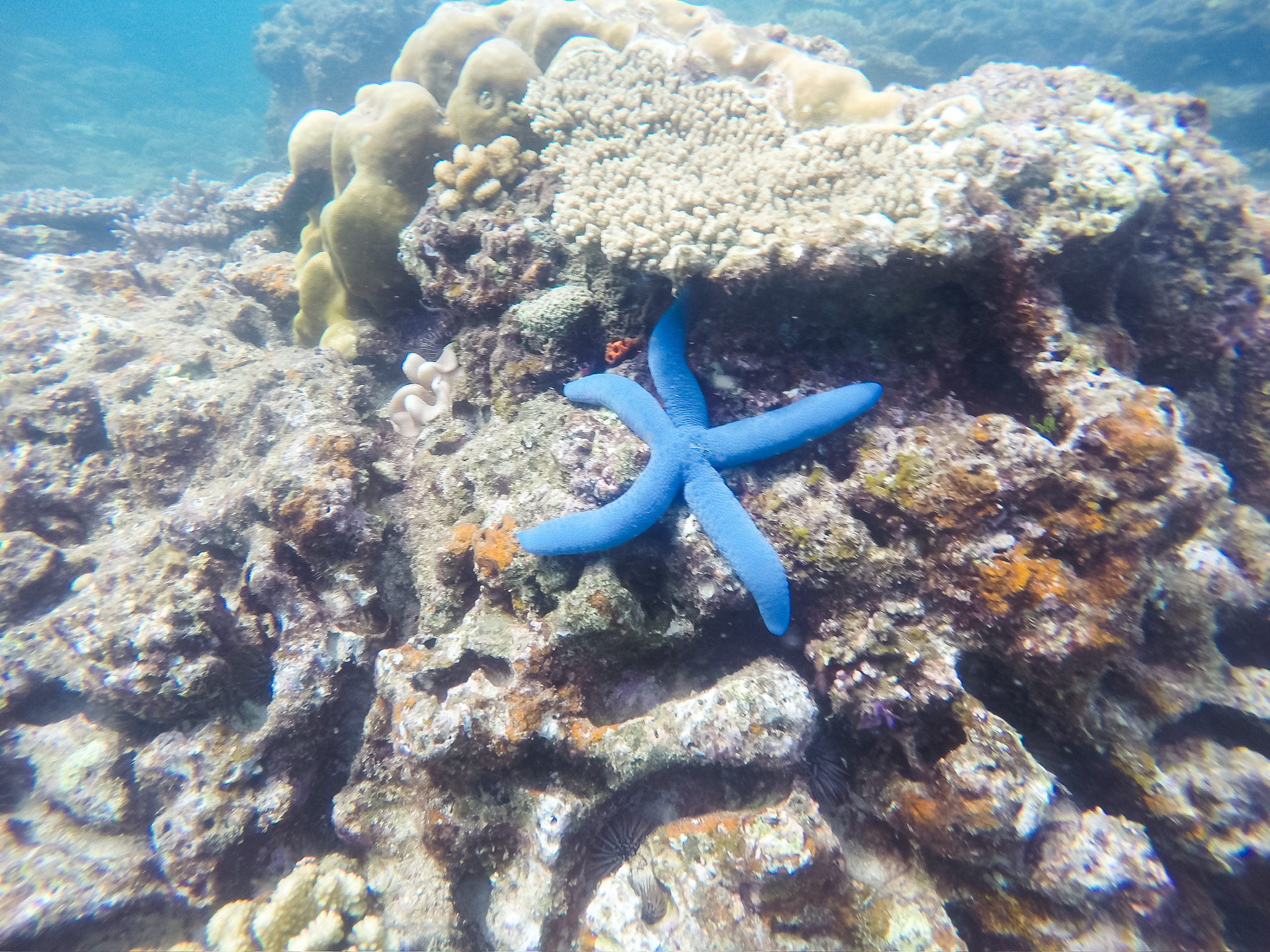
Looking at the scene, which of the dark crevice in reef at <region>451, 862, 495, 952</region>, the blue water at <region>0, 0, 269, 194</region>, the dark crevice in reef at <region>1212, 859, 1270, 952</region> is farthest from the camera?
the blue water at <region>0, 0, 269, 194</region>

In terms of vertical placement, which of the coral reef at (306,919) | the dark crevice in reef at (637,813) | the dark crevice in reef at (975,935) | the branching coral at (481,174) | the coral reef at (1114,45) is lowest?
the coral reef at (306,919)

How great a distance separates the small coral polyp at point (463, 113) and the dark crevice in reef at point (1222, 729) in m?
4.59

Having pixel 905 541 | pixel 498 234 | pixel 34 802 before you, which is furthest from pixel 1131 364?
pixel 34 802

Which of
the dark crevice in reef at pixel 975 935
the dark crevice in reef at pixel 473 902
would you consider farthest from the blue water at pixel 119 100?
the dark crevice in reef at pixel 975 935

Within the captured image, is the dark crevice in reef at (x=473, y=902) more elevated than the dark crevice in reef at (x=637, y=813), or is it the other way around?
the dark crevice in reef at (x=637, y=813)

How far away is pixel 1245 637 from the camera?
2955 millimetres

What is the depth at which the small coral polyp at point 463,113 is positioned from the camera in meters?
4.69

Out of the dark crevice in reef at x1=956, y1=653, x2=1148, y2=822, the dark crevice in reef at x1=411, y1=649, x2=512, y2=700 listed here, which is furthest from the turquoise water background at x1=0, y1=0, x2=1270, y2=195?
the dark crevice in reef at x1=411, y1=649, x2=512, y2=700

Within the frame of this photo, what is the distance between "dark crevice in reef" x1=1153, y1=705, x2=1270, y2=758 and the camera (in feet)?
8.69

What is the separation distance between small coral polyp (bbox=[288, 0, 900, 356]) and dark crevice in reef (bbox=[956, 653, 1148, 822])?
14.3 ft

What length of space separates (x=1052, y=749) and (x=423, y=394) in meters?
4.72

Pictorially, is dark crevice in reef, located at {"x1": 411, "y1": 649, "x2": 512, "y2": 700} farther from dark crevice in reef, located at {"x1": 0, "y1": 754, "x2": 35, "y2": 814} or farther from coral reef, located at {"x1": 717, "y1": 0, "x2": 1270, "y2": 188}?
coral reef, located at {"x1": 717, "y1": 0, "x2": 1270, "y2": 188}

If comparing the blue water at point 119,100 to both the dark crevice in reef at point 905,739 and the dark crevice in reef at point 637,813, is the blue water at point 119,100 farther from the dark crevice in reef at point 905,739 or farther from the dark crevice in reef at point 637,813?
the dark crevice in reef at point 905,739

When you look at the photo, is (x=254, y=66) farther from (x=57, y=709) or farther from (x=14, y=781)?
(x=14, y=781)
